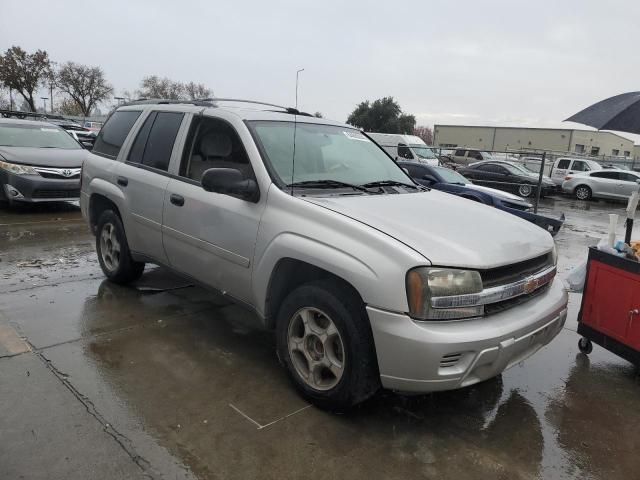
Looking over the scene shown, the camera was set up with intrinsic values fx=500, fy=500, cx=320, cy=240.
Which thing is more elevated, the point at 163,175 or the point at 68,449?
the point at 163,175

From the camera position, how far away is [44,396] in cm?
306

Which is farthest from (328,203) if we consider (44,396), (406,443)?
(44,396)

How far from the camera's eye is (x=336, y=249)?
2830 mm

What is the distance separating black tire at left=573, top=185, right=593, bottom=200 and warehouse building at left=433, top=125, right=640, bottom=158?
45.2 m

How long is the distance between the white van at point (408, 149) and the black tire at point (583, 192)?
591 cm

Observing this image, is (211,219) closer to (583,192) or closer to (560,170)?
(583,192)

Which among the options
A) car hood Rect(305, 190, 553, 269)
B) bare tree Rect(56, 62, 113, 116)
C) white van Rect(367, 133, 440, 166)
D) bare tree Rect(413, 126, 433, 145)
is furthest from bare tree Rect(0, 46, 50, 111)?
bare tree Rect(413, 126, 433, 145)

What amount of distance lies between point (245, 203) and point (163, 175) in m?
1.16

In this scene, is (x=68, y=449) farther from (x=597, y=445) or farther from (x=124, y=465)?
(x=597, y=445)

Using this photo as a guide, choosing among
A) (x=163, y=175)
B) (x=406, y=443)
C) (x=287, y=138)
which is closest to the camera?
(x=406, y=443)

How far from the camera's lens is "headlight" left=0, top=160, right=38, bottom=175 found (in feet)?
28.6

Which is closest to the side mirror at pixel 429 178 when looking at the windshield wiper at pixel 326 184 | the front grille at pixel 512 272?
the windshield wiper at pixel 326 184

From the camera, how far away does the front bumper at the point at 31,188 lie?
866cm

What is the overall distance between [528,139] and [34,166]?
229ft
